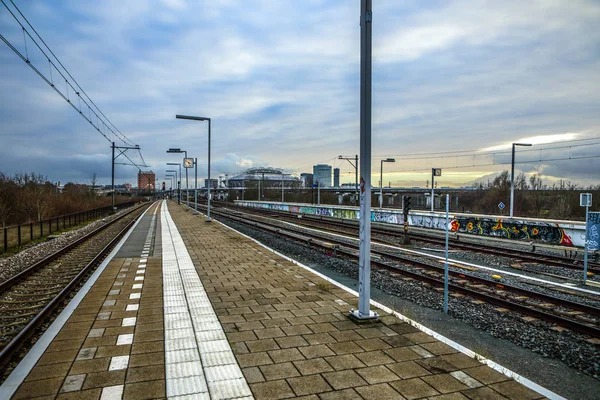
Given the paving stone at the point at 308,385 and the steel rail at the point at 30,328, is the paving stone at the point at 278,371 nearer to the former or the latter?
the paving stone at the point at 308,385

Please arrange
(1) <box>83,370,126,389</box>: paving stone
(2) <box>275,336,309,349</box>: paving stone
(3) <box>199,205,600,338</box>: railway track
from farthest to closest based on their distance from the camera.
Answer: (3) <box>199,205,600,338</box>: railway track < (2) <box>275,336,309,349</box>: paving stone < (1) <box>83,370,126,389</box>: paving stone

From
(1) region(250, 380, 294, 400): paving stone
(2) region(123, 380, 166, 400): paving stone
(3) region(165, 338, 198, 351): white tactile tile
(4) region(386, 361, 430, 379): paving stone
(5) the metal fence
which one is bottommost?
(5) the metal fence

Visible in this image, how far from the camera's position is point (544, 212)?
42.8m

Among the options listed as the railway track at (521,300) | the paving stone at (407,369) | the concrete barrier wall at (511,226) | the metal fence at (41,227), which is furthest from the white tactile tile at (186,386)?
the metal fence at (41,227)

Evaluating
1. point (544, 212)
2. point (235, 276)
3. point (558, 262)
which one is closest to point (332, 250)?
point (235, 276)

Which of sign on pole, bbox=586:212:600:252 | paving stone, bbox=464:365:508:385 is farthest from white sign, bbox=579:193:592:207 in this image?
paving stone, bbox=464:365:508:385

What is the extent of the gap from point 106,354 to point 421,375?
142 inches

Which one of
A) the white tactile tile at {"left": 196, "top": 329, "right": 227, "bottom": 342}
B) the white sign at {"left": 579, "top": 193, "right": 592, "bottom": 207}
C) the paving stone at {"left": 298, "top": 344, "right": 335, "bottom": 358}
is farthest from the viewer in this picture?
the white sign at {"left": 579, "top": 193, "right": 592, "bottom": 207}

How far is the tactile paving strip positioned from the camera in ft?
12.1

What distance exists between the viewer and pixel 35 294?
751 cm

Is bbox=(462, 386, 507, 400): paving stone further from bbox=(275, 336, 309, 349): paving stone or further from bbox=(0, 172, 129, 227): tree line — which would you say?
bbox=(0, 172, 129, 227): tree line

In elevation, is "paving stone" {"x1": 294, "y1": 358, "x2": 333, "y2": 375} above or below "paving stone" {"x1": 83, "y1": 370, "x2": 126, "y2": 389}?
below

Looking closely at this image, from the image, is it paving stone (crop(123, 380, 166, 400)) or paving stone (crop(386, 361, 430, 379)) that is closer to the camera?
paving stone (crop(123, 380, 166, 400))

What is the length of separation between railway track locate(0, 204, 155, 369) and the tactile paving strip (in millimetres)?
1784
